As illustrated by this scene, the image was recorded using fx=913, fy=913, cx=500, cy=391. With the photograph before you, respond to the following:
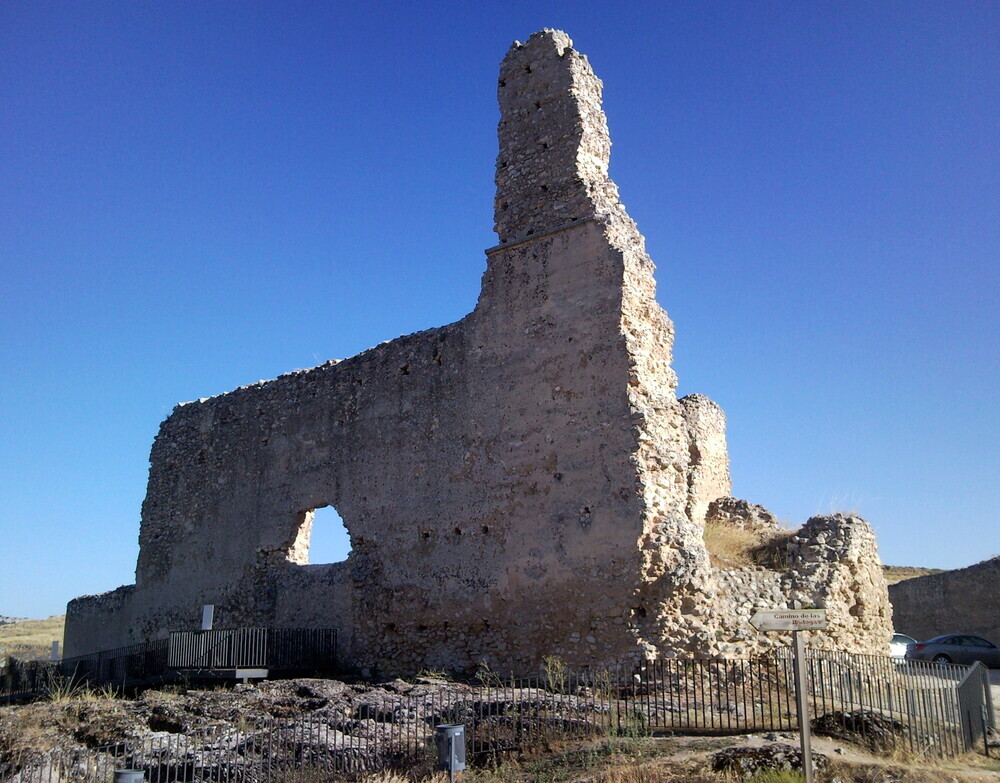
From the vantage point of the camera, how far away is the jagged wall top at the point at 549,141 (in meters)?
13.0

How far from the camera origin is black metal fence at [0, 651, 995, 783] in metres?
8.32

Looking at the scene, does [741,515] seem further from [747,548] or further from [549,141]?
[549,141]

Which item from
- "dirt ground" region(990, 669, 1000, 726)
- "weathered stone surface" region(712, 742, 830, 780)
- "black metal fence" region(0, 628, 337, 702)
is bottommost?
"dirt ground" region(990, 669, 1000, 726)

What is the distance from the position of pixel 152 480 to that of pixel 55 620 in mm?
35976

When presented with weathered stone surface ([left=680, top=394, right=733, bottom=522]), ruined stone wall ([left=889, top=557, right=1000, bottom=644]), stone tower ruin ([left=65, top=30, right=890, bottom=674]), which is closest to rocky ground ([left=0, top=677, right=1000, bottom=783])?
stone tower ruin ([left=65, top=30, right=890, bottom=674])

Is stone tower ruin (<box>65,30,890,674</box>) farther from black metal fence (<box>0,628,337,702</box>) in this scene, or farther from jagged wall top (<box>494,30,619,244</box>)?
black metal fence (<box>0,628,337,702</box>)

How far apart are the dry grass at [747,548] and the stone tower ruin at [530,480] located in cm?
37

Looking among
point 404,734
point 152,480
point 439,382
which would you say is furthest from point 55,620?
point 404,734

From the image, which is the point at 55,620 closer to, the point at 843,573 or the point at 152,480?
the point at 152,480

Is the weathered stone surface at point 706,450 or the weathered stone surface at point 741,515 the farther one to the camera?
the weathered stone surface at point 706,450

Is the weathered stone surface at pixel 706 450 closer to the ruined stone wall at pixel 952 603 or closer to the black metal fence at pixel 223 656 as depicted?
the black metal fence at pixel 223 656

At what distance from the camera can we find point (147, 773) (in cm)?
852

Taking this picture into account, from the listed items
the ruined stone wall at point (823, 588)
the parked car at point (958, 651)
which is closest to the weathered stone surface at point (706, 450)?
the ruined stone wall at point (823, 588)

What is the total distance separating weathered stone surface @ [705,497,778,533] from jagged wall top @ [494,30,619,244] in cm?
538
